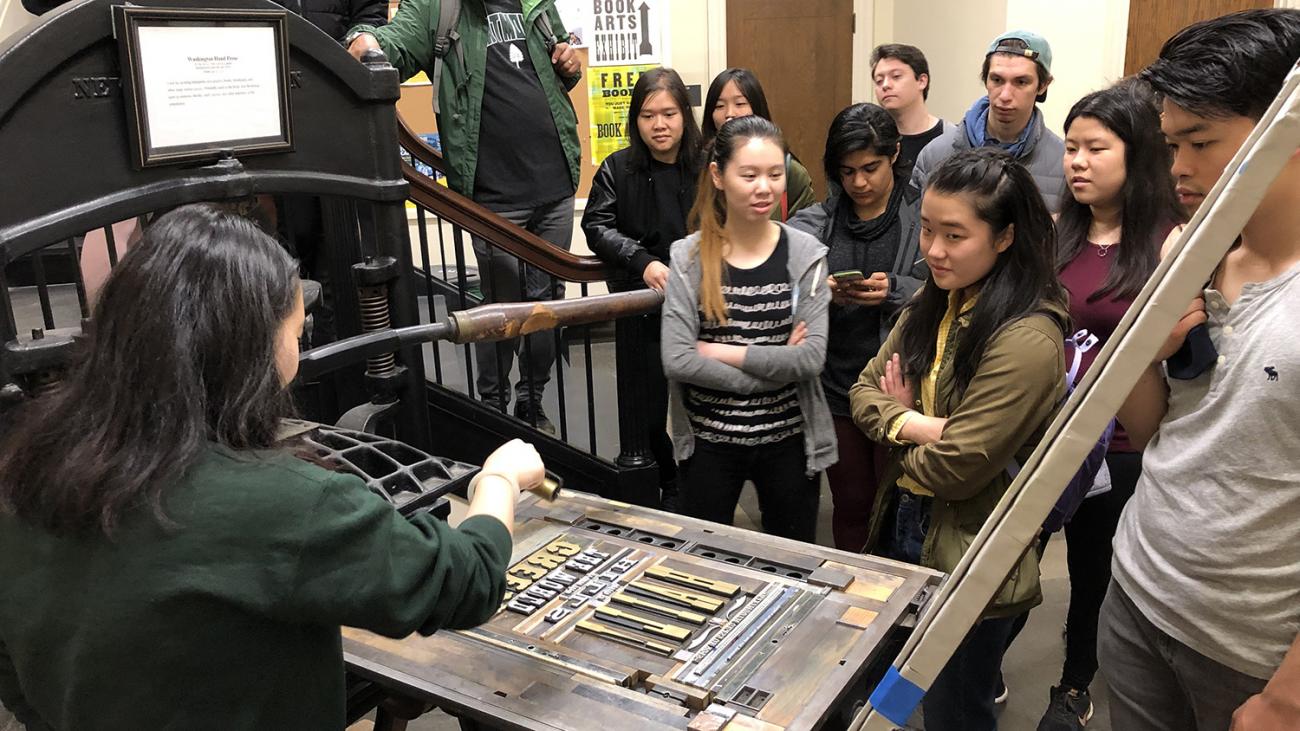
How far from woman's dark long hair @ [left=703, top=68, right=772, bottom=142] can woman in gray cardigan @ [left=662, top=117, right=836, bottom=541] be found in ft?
2.07

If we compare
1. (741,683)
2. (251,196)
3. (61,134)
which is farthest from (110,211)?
(741,683)

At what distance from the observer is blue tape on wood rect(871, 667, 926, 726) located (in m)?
0.87

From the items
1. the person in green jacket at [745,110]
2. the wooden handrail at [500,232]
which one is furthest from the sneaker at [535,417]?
the person in green jacket at [745,110]

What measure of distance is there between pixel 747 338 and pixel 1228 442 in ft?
4.23

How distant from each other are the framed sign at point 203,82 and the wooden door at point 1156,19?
3556 millimetres

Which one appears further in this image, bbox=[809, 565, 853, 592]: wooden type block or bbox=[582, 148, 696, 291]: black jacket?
bbox=[582, 148, 696, 291]: black jacket

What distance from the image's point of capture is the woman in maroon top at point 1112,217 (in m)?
2.16

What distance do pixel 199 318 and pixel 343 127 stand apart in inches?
32.7

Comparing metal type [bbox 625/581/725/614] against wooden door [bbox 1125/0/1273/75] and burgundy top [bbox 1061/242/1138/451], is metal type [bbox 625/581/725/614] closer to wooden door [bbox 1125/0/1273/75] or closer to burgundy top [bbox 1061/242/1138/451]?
burgundy top [bbox 1061/242/1138/451]

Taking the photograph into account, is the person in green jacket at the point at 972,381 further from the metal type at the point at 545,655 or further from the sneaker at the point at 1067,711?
the metal type at the point at 545,655

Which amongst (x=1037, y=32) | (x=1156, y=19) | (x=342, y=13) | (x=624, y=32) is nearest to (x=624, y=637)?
(x=342, y=13)

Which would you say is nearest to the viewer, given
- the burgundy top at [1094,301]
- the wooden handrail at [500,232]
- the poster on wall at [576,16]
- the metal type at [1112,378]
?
the metal type at [1112,378]

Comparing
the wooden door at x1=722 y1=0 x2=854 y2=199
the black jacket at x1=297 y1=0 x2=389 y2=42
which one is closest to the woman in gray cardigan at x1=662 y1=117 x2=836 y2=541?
the black jacket at x1=297 y1=0 x2=389 y2=42

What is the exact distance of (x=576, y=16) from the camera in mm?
5508
